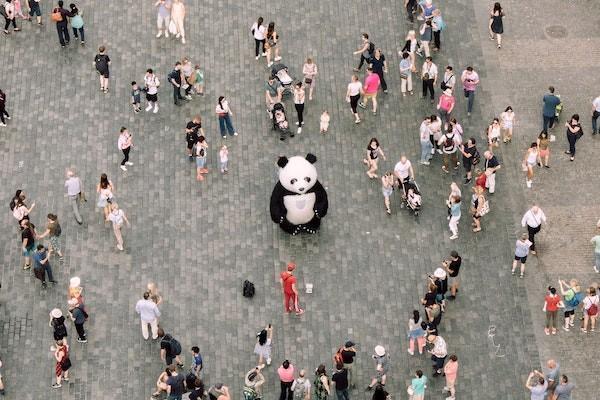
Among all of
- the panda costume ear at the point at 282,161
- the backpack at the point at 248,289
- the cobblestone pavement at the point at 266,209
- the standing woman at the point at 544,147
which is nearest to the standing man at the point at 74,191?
the cobblestone pavement at the point at 266,209

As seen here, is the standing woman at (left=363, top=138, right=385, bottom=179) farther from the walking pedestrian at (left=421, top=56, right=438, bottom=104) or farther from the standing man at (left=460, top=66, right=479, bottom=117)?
the standing man at (left=460, top=66, right=479, bottom=117)

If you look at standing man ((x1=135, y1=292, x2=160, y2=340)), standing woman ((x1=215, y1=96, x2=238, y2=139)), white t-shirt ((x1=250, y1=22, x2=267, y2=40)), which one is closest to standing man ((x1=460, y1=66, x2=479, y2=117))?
white t-shirt ((x1=250, y1=22, x2=267, y2=40))

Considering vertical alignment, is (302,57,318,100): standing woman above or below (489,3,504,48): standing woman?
below

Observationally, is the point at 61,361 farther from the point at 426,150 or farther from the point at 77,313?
the point at 426,150

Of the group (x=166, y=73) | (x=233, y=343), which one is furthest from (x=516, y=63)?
(x=233, y=343)

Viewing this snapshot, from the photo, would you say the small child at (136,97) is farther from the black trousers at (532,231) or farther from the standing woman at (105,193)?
the black trousers at (532,231)

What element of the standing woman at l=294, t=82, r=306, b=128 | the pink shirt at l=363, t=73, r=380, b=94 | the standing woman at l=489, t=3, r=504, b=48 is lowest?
the standing woman at l=294, t=82, r=306, b=128
